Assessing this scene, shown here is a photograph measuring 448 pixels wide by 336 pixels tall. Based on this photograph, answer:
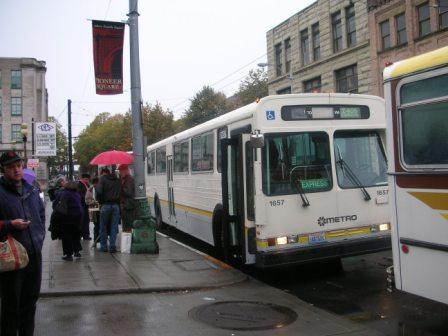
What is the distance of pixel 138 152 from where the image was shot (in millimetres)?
11242

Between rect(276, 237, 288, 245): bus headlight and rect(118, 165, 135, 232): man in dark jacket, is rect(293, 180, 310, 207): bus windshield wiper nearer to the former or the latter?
rect(276, 237, 288, 245): bus headlight

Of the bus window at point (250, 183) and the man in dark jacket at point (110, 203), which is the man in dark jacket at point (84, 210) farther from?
the bus window at point (250, 183)

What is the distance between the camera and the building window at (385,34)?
30328mm

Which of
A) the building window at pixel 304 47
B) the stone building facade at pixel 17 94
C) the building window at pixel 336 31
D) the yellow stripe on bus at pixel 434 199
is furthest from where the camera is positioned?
the stone building facade at pixel 17 94

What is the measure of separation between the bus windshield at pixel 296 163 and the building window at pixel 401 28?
2311 cm

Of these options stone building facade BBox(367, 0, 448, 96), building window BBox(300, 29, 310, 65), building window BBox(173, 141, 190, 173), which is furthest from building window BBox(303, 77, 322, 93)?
building window BBox(173, 141, 190, 173)

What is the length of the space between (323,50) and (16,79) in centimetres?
5511

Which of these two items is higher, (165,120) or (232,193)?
(165,120)

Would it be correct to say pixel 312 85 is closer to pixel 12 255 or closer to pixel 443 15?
pixel 443 15

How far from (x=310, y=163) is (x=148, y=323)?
3.72 metres

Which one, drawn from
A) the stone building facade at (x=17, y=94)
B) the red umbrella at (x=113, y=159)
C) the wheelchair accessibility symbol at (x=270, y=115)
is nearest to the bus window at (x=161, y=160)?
the red umbrella at (x=113, y=159)

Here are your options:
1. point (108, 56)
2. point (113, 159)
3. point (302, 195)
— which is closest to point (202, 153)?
point (113, 159)

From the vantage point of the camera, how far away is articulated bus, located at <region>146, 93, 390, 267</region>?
8023 mm

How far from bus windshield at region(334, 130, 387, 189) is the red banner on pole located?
5.37 metres
